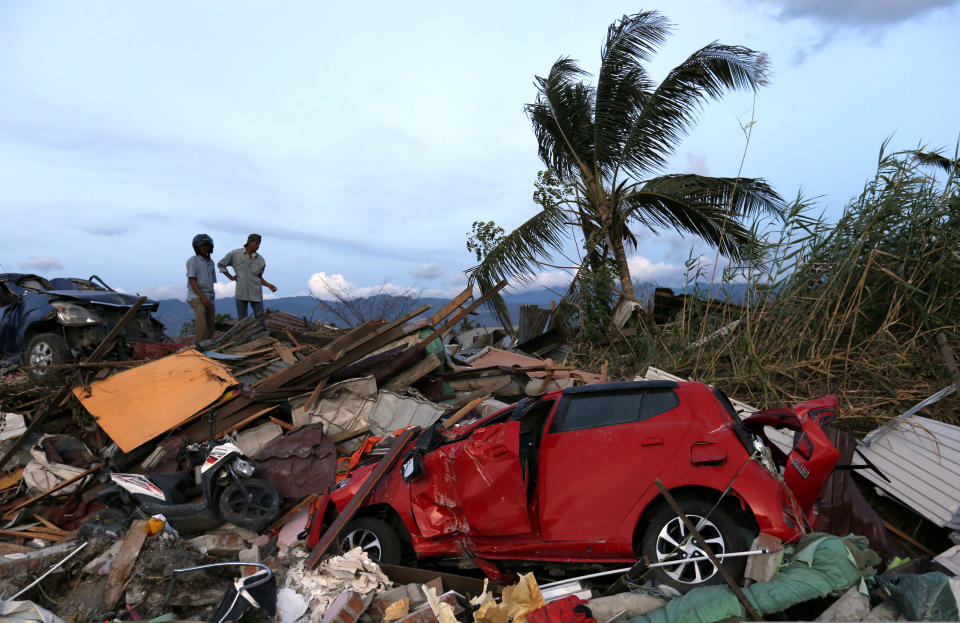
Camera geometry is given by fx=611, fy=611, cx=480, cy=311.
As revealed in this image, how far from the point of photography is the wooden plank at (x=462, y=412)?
777cm

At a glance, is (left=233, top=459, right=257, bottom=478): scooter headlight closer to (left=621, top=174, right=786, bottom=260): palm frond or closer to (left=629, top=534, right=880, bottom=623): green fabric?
(left=629, top=534, right=880, bottom=623): green fabric

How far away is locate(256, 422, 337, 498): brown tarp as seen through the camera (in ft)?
21.8

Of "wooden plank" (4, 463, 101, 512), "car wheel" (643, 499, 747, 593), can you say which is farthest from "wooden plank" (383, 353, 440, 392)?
"car wheel" (643, 499, 747, 593)

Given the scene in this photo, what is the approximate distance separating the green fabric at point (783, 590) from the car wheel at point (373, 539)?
2110mm

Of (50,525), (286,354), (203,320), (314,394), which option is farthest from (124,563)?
(203,320)

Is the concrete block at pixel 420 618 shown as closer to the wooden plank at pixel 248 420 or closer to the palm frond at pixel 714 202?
the wooden plank at pixel 248 420

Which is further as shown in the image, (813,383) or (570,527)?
(813,383)

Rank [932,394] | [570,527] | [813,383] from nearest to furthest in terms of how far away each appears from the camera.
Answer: [570,527], [932,394], [813,383]

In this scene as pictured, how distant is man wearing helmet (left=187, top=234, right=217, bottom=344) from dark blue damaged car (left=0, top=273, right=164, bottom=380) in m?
0.91

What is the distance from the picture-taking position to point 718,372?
8492 millimetres

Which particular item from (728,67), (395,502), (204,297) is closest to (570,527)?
(395,502)

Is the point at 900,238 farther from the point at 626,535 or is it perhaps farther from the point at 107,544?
the point at 107,544

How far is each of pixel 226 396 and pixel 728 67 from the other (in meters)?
11.6

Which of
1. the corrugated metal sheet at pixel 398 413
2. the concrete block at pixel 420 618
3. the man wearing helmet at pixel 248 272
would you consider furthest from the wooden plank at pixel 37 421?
the concrete block at pixel 420 618
